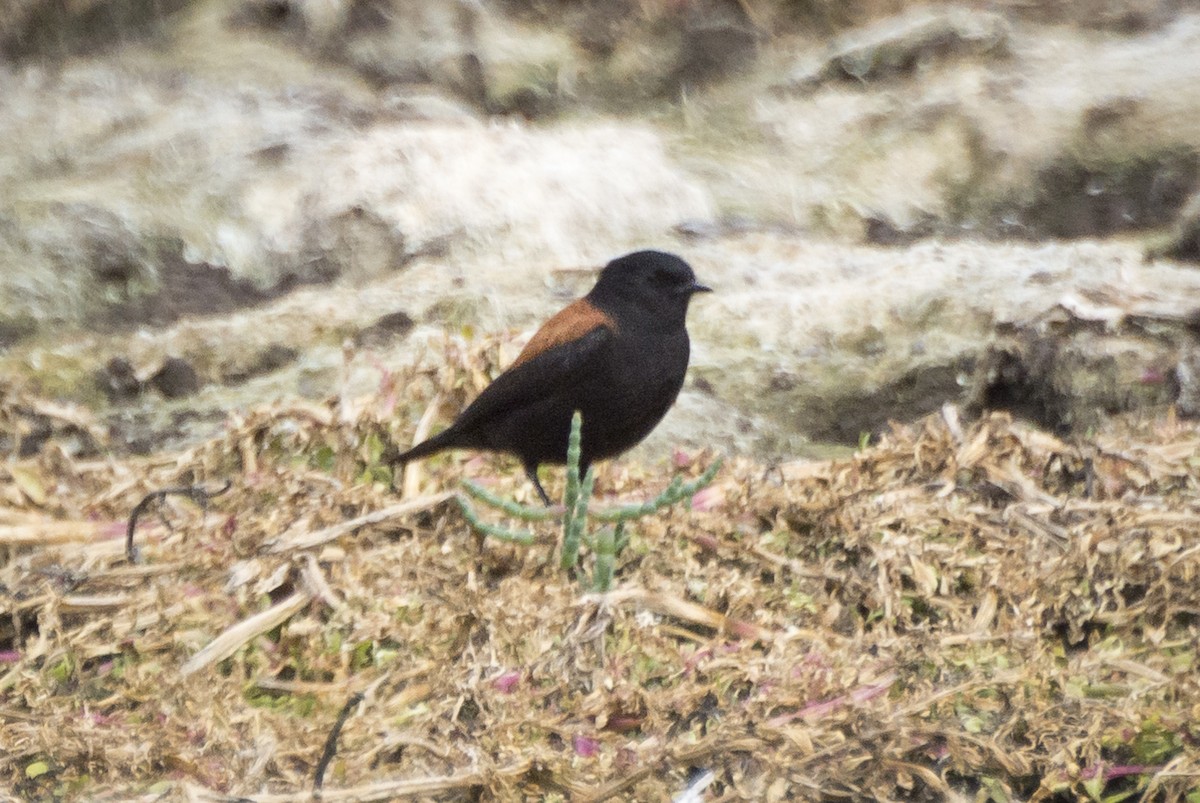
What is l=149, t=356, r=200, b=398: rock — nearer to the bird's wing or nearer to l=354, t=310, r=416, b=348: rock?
l=354, t=310, r=416, b=348: rock

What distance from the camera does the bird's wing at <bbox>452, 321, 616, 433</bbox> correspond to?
472 cm

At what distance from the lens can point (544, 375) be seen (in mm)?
4770

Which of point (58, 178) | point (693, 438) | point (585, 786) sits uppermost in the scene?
point (58, 178)

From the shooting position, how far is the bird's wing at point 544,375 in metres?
4.72

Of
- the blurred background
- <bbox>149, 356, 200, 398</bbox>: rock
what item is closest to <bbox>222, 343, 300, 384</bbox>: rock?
the blurred background

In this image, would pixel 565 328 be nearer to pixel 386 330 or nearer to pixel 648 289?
pixel 648 289

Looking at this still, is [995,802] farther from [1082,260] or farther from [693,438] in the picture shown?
[1082,260]

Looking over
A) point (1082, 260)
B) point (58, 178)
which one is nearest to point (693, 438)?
point (1082, 260)

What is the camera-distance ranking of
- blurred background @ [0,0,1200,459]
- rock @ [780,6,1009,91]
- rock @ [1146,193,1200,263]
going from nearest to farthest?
1. blurred background @ [0,0,1200,459]
2. rock @ [1146,193,1200,263]
3. rock @ [780,6,1009,91]

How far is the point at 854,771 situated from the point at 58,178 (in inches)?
215

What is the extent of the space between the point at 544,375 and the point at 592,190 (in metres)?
2.44

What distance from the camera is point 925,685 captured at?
3.14m

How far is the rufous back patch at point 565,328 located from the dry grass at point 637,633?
506 mm

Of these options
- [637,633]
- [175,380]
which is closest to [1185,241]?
[637,633]
